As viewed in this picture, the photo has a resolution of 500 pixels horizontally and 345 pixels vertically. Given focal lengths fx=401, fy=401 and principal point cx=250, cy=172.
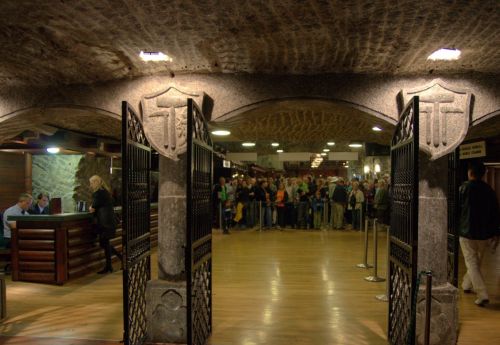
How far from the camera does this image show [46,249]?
20.6 ft

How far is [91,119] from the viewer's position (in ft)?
23.2

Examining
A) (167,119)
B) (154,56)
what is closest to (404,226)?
(167,119)

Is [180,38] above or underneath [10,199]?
above

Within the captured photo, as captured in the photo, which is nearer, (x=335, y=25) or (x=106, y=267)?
(x=335, y=25)

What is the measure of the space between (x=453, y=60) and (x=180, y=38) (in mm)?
2336

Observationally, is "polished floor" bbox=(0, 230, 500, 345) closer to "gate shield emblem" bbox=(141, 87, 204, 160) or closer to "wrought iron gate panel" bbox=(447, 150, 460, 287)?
"wrought iron gate panel" bbox=(447, 150, 460, 287)

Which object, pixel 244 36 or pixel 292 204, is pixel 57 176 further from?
pixel 244 36

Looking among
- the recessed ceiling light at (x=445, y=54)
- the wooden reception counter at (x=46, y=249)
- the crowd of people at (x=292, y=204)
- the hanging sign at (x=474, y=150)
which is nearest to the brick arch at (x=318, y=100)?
the recessed ceiling light at (x=445, y=54)


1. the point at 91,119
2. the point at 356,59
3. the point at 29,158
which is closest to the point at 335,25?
the point at 356,59

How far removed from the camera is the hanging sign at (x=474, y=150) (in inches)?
309

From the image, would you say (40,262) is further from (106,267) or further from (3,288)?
(3,288)

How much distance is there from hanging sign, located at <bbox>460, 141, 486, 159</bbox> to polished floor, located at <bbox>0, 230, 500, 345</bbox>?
2.08m

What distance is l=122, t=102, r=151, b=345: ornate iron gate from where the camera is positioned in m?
3.43

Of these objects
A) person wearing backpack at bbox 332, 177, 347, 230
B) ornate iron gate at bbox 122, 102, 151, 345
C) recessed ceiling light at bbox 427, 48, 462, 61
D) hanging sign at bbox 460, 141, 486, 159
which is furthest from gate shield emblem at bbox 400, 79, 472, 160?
person wearing backpack at bbox 332, 177, 347, 230
